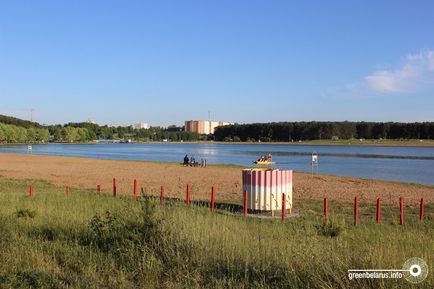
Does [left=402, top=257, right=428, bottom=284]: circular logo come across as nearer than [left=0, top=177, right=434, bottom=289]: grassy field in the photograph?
Yes

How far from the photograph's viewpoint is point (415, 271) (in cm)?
496

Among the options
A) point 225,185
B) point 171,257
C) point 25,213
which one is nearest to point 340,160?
point 225,185

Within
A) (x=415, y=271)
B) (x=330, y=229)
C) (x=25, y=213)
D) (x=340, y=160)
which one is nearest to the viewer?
(x=415, y=271)

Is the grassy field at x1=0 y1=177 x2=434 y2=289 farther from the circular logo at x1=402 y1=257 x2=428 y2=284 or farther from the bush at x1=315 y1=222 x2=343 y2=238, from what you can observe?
the bush at x1=315 y1=222 x2=343 y2=238

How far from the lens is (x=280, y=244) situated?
726 cm

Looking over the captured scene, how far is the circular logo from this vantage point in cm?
482

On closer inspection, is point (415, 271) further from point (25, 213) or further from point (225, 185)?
point (225, 185)

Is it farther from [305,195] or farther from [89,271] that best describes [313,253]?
[305,195]

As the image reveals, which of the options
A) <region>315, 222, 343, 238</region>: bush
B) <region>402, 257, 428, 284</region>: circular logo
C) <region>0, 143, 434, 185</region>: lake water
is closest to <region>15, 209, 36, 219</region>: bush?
<region>315, 222, 343, 238</region>: bush

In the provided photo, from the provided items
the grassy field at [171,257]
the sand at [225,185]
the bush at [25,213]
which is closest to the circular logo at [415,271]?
the grassy field at [171,257]

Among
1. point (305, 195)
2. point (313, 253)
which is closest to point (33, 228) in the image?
point (313, 253)

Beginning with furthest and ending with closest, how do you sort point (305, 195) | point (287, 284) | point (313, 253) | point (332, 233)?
point (305, 195) < point (332, 233) < point (313, 253) < point (287, 284)

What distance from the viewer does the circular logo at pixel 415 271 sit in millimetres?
4816

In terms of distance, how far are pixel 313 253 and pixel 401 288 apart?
135cm
